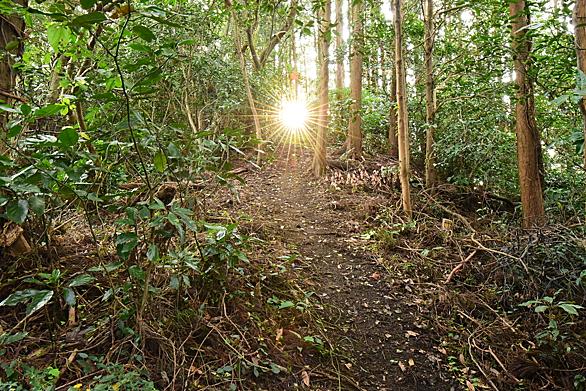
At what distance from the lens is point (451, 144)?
7.61 m

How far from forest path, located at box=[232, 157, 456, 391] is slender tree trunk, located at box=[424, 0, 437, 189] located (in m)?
1.27

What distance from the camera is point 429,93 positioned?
7.36 meters

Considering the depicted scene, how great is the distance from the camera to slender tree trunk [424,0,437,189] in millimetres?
6996

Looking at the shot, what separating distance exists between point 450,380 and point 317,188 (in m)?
5.50

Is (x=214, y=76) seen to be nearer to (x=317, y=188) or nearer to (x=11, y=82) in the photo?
(x=317, y=188)

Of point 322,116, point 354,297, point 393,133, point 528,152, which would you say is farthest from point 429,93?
point 354,297

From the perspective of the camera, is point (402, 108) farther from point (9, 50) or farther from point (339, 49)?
point (9, 50)

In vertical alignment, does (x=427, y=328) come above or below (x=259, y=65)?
below

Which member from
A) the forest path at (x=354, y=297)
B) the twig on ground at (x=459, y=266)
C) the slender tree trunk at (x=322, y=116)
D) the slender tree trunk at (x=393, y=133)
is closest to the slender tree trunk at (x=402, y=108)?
the forest path at (x=354, y=297)

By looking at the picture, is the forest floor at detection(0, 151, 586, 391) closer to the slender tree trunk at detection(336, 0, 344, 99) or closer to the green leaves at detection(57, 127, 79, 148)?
the green leaves at detection(57, 127, 79, 148)

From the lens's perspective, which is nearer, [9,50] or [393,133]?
[9,50]

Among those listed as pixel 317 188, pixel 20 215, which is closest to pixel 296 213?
pixel 317 188

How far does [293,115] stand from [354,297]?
779 centimetres

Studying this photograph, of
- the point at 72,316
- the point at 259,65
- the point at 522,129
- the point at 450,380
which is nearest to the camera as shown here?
the point at 72,316
